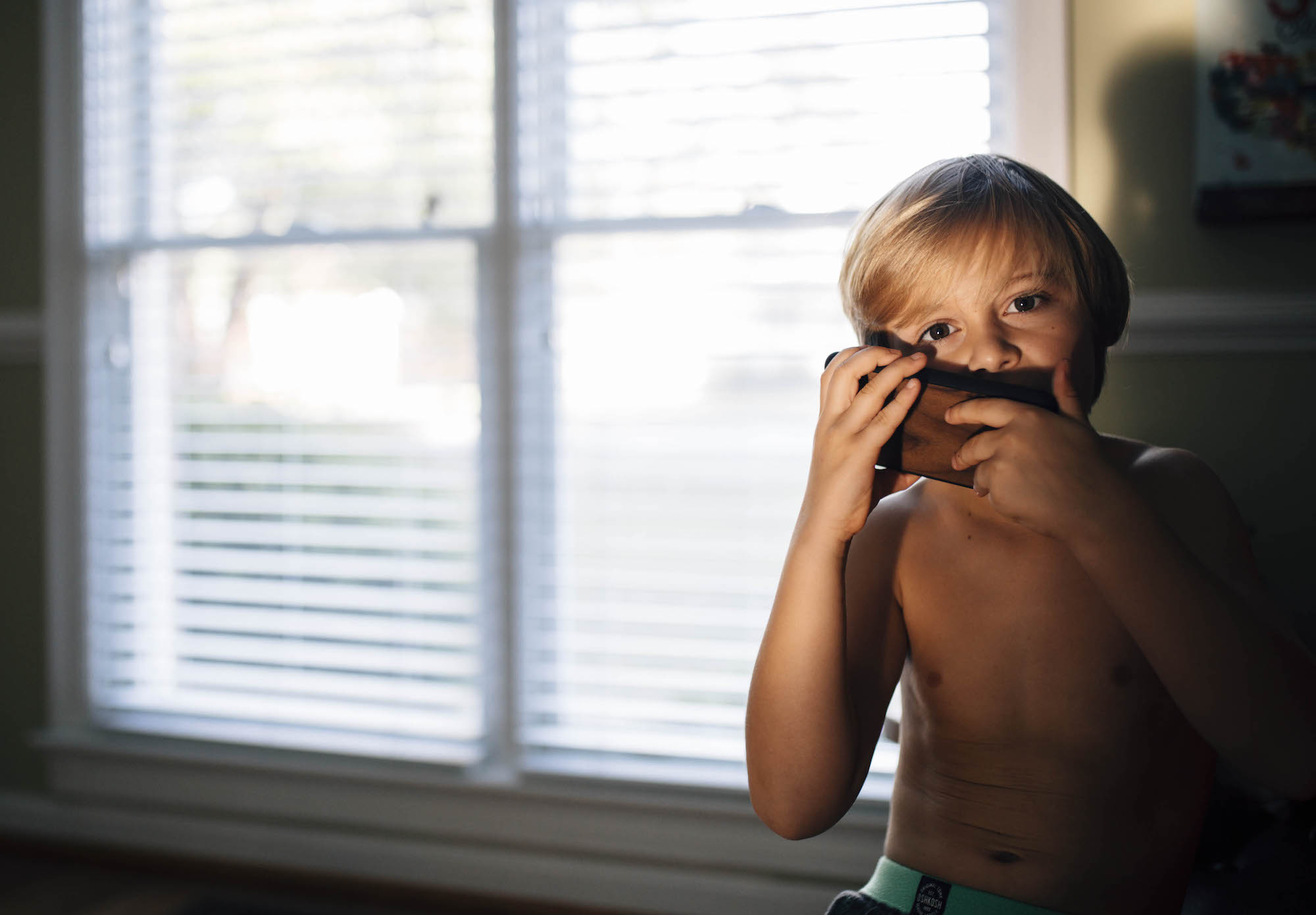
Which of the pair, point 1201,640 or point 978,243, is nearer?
point 1201,640

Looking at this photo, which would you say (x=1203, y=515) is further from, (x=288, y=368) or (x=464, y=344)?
(x=288, y=368)

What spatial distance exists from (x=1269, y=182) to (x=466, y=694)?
166 cm

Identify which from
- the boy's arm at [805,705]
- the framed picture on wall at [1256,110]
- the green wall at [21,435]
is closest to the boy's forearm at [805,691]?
the boy's arm at [805,705]

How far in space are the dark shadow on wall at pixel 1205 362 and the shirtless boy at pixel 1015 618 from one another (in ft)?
1.80

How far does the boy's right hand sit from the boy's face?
0.20 feet

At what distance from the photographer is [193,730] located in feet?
6.56

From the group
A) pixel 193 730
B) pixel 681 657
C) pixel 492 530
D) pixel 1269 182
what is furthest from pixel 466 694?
pixel 1269 182

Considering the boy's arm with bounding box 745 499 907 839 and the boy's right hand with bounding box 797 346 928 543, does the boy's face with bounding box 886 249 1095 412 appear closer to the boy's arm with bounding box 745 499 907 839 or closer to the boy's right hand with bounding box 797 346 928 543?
the boy's right hand with bounding box 797 346 928 543

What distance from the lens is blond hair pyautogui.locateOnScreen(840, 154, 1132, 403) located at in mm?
910

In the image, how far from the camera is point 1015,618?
95 cm

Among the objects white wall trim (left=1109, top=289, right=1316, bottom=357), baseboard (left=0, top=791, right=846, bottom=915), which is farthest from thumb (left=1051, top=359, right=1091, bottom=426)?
baseboard (left=0, top=791, right=846, bottom=915)

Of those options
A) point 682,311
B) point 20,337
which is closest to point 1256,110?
point 682,311

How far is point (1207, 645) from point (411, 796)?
1543 millimetres

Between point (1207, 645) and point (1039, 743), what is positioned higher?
point (1207, 645)
